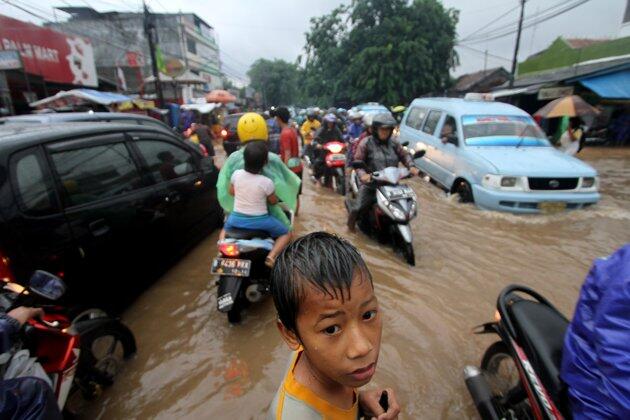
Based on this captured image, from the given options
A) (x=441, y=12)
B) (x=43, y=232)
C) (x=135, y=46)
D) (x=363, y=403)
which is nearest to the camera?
(x=363, y=403)

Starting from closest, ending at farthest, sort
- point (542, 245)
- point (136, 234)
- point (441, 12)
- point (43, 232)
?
point (43, 232)
point (136, 234)
point (542, 245)
point (441, 12)

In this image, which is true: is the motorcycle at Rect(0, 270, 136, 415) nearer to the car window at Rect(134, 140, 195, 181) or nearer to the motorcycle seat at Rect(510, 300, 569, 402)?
the car window at Rect(134, 140, 195, 181)

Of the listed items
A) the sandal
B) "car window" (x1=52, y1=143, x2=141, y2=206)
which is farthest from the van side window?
the sandal

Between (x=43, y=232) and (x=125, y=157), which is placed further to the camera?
(x=125, y=157)

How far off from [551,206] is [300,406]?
18.4ft

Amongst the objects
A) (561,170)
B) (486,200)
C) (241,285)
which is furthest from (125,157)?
(561,170)

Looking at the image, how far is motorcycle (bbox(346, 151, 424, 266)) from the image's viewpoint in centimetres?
405

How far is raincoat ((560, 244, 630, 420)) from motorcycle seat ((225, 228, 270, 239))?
7.83ft

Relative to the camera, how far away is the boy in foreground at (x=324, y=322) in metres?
0.90

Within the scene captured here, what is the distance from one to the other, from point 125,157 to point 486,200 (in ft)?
16.1

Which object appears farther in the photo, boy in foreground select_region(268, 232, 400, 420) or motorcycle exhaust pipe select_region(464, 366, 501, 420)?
motorcycle exhaust pipe select_region(464, 366, 501, 420)

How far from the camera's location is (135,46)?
29641 mm

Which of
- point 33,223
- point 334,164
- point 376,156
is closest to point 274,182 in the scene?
point 376,156

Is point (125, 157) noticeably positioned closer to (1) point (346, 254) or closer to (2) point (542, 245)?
(1) point (346, 254)
